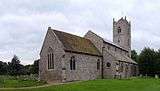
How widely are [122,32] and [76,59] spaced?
43785 mm

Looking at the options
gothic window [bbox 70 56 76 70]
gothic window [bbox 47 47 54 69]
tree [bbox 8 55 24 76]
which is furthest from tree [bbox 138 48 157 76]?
gothic window [bbox 47 47 54 69]

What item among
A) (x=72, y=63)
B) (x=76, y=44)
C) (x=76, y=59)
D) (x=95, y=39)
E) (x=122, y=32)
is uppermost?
(x=122, y=32)

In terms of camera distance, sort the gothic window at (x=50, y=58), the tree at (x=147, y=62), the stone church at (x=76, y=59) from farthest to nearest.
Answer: the tree at (x=147, y=62) < the gothic window at (x=50, y=58) < the stone church at (x=76, y=59)

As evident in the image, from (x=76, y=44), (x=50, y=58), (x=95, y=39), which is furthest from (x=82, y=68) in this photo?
(x=95, y=39)

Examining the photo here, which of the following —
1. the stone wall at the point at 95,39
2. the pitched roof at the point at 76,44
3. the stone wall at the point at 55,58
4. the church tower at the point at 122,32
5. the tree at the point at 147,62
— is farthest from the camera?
the church tower at the point at 122,32

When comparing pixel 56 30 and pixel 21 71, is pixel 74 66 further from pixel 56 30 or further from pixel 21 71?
pixel 21 71

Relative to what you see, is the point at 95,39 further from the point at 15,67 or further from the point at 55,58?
the point at 15,67

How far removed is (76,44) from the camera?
184ft

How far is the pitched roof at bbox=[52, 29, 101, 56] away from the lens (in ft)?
171

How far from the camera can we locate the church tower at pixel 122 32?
9444cm

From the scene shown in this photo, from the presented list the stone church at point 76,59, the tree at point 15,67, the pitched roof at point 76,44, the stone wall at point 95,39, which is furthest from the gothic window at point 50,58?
the tree at point 15,67

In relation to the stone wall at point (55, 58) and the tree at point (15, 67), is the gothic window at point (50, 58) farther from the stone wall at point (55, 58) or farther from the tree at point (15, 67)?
the tree at point (15, 67)

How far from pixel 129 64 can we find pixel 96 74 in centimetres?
1685

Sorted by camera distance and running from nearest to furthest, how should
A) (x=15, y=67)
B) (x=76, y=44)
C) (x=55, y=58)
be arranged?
(x=55, y=58) → (x=76, y=44) → (x=15, y=67)
